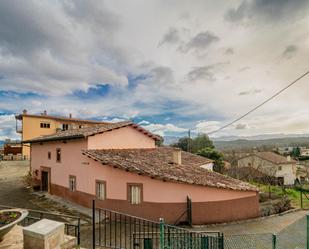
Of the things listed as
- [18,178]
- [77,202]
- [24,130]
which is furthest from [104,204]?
[24,130]

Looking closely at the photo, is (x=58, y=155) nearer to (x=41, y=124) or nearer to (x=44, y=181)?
(x=44, y=181)

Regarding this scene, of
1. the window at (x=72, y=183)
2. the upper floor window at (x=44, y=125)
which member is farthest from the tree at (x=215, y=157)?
the upper floor window at (x=44, y=125)

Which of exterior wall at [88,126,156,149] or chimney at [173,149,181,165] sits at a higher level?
exterior wall at [88,126,156,149]

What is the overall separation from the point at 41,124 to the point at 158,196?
123 feet

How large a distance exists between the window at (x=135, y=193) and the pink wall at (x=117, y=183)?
0.89 feet

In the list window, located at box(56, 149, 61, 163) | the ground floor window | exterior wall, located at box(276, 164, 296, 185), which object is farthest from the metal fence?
exterior wall, located at box(276, 164, 296, 185)

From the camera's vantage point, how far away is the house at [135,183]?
1450 cm

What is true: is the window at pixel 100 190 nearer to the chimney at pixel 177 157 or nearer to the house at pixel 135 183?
the house at pixel 135 183

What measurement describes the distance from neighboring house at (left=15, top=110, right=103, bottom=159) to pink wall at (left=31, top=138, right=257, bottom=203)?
27389mm

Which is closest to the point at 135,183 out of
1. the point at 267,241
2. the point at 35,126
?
the point at 267,241

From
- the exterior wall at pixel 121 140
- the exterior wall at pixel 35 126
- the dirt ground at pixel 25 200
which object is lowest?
the dirt ground at pixel 25 200

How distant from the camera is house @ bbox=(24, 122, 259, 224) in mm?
14500

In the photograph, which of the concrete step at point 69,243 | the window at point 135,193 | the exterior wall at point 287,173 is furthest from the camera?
the exterior wall at point 287,173

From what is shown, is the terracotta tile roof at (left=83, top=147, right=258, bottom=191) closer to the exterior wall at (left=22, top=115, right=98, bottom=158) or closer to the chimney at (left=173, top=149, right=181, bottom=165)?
the chimney at (left=173, top=149, right=181, bottom=165)
